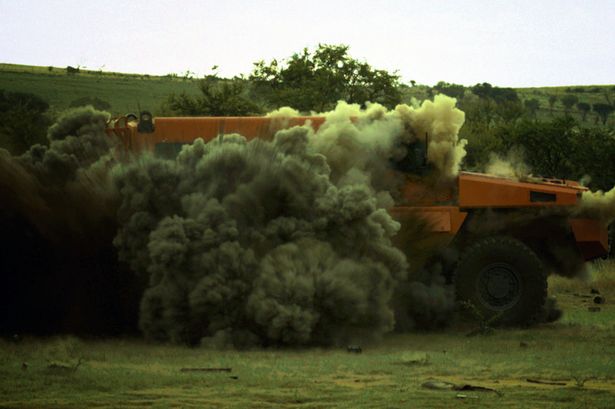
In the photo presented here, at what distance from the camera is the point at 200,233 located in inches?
547

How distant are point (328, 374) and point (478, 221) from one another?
5728mm

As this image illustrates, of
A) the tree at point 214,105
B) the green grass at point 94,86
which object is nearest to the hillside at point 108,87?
the green grass at point 94,86

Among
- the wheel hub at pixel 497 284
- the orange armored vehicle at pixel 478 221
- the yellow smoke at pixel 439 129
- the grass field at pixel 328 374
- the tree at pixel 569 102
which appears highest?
the tree at pixel 569 102

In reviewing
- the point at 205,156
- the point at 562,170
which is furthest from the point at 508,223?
the point at 562,170

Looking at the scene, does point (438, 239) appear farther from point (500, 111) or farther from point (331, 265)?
point (500, 111)

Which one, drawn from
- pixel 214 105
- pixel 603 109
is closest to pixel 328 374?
pixel 214 105

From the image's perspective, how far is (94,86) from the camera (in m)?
61.1

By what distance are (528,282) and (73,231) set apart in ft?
21.4

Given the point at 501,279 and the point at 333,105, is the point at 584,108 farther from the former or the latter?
the point at 501,279

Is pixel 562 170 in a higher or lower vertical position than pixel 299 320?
higher

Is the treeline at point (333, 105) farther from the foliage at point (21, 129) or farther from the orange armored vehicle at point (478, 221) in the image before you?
the orange armored vehicle at point (478, 221)

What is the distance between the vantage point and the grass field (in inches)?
384

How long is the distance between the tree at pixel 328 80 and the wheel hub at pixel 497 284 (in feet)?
73.8

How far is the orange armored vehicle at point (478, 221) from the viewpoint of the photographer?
52.5 ft
